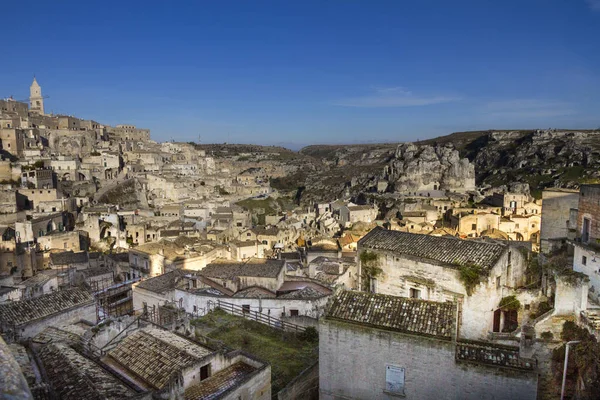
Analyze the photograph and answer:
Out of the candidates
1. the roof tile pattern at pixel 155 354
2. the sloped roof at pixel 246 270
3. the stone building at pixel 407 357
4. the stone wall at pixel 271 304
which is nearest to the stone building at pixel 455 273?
the stone wall at pixel 271 304

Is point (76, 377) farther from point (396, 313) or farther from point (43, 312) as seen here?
point (396, 313)

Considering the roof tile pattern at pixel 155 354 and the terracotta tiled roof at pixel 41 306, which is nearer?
the roof tile pattern at pixel 155 354

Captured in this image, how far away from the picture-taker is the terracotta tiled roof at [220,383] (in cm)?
1046

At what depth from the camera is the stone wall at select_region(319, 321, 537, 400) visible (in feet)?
34.2

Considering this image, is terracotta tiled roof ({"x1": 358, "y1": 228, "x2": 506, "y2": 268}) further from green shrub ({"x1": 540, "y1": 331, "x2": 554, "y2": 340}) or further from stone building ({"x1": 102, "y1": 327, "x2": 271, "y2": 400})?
stone building ({"x1": 102, "y1": 327, "x2": 271, "y2": 400})

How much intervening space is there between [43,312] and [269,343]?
8172 mm

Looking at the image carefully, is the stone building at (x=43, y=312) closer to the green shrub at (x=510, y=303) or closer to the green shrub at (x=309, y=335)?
the green shrub at (x=309, y=335)

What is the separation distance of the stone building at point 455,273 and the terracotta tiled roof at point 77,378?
10089mm

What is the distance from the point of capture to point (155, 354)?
11727 mm

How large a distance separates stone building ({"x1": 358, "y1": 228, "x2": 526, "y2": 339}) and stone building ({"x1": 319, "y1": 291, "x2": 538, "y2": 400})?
2953mm

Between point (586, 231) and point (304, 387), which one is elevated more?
point (586, 231)

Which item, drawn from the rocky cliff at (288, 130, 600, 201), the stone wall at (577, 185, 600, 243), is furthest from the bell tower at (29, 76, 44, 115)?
the stone wall at (577, 185, 600, 243)

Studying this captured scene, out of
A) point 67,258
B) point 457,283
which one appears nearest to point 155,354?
point 457,283

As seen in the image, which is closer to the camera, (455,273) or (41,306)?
(455,273)
